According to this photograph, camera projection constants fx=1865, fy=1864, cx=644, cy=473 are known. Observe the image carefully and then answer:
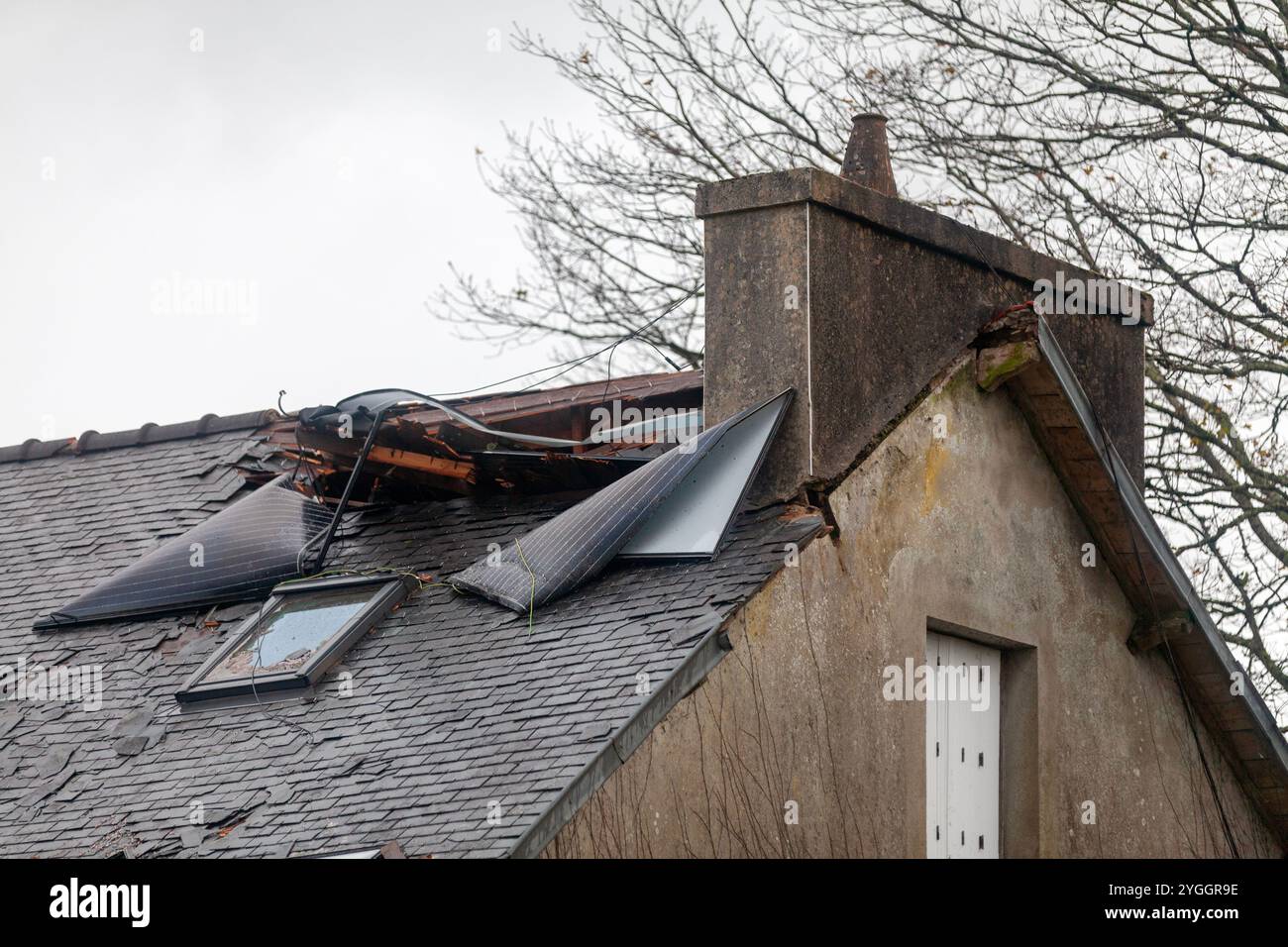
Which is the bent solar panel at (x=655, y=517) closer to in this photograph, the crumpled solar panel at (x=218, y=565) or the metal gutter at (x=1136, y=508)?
the crumpled solar panel at (x=218, y=565)

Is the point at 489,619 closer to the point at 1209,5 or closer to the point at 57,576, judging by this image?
the point at 57,576

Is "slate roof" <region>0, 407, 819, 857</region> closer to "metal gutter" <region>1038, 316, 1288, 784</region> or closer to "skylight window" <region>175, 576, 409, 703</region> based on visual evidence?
"skylight window" <region>175, 576, 409, 703</region>

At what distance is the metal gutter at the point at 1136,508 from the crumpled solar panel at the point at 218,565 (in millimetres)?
4516

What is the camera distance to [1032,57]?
17.7 meters

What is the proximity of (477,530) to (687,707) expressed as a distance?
273 centimetres

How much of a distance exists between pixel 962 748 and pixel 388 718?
351cm

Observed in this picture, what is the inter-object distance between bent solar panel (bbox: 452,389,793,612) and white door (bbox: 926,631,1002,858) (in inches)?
66.3

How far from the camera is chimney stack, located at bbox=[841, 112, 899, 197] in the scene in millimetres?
11250

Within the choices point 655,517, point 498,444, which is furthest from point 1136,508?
point 498,444

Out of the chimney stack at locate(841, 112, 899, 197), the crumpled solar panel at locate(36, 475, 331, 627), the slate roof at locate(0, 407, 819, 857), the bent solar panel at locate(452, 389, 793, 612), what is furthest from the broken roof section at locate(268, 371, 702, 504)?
the chimney stack at locate(841, 112, 899, 197)

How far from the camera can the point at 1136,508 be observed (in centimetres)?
1151

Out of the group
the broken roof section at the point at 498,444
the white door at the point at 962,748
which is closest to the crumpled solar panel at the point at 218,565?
the broken roof section at the point at 498,444

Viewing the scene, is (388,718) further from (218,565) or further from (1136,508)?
(1136,508)
